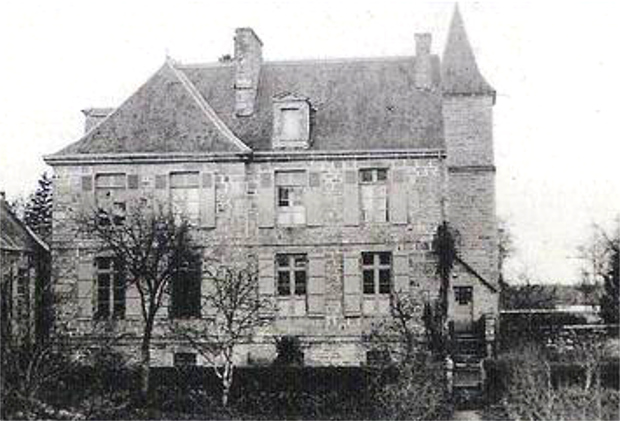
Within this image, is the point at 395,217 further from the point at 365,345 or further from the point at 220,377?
the point at 220,377

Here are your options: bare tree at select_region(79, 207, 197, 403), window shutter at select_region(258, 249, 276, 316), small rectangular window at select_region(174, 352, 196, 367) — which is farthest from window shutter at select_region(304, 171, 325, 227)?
small rectangular window at select_region(174, 352, 196, 367)

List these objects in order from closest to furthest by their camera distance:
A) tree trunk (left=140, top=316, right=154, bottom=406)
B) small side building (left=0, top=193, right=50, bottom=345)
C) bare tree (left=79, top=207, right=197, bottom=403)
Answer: tree trunk (left=140, top=316, right=154, bottom=406), bare tree (left=79, top=207, right=197, bottom=403), small side building (left=0, top=193, right=50, bottom=345)

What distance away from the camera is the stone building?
29.5 meters

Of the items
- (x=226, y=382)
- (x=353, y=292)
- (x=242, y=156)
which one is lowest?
(x=226, y=382)

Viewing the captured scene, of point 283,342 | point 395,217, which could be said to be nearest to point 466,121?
point 395,217

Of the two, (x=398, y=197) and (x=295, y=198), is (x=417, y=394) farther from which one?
(x=295, y=198)

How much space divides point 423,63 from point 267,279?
8682mm

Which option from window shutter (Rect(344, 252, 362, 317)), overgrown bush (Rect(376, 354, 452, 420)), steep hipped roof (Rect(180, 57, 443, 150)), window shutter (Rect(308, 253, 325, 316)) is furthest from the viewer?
steep hipped roof (Rect(180, 57, 443, 150))

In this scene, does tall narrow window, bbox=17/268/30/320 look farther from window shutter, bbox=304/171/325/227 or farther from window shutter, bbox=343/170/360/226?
window shutter, bbox=343/170/360/226

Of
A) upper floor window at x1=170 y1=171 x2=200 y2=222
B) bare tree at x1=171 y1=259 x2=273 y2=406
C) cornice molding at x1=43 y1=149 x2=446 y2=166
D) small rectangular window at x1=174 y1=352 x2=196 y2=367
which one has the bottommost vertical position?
small rectangular window at x1=174 y1=352 x2=196 y2=367

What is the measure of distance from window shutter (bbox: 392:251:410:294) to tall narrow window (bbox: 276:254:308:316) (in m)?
2.71

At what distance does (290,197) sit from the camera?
3005 centimetres

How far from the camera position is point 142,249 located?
26.6 meters

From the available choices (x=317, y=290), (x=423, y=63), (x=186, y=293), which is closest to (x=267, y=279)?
(x=317, y=290)
